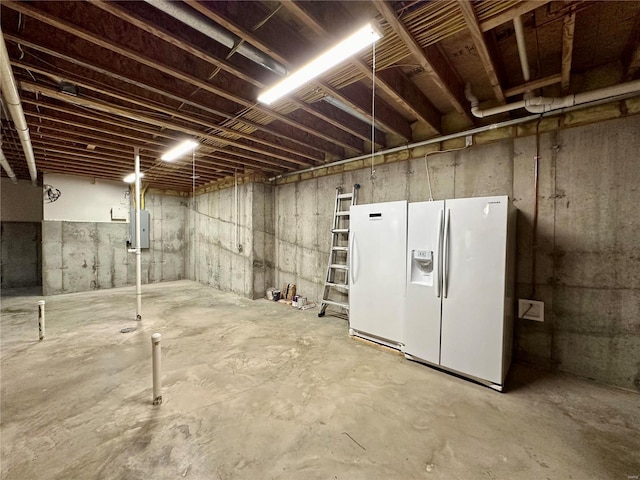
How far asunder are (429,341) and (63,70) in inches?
179

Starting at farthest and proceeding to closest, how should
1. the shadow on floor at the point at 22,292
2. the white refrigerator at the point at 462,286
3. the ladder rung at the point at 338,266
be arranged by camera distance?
the shadow on floor at the point at 22,292 < the ladder rung at the point at 338,266 < the white refrigerator at the point at 462,286

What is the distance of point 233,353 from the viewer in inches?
129

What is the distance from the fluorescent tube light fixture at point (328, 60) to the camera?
67.7 inches

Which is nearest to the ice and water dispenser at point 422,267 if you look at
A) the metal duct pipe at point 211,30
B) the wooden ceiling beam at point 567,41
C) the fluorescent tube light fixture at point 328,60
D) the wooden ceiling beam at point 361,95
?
the wooden ceiling beam at point 361,95

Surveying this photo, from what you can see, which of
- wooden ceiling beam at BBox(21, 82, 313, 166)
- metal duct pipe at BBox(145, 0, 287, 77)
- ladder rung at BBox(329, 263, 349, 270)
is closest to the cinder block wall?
ladder rung at BBox(329, 263, 349, 270)

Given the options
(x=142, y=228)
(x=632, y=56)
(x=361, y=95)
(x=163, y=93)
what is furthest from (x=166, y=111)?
(x=142, y=228)

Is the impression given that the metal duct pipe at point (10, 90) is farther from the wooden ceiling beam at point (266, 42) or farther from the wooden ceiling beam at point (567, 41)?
the wooden ceiling beam at point (567, 41)

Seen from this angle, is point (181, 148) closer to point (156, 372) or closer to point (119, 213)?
point (156, 372)

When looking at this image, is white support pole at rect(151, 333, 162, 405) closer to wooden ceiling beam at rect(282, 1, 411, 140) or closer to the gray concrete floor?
the gray concrete floor

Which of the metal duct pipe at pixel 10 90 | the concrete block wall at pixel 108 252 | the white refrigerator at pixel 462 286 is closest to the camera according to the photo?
the metal duct pipe at pixel 10 90

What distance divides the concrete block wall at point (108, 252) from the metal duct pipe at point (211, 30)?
768 cm

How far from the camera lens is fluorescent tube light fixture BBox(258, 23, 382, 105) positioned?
172 centimetres

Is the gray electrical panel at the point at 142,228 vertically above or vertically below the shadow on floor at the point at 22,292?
above

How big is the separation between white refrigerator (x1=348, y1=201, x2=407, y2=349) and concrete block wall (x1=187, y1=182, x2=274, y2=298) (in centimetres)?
304
